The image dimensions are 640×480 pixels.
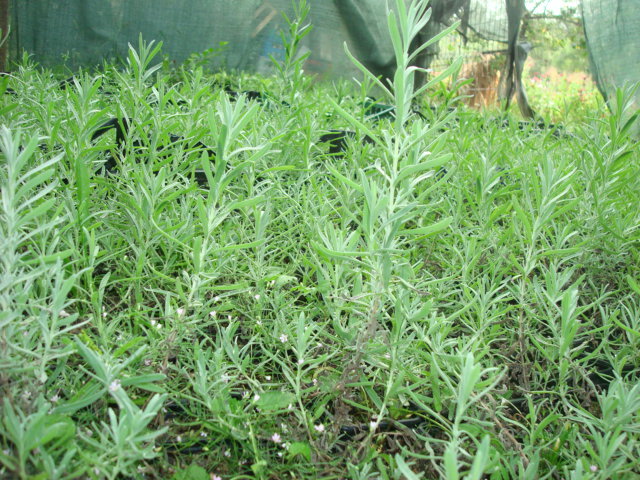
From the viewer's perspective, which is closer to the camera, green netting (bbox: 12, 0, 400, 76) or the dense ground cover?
the dense ground cover

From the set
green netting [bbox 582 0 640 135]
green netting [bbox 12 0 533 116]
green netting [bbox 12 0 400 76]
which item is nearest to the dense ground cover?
green netting [bbox 582 0 640 135]

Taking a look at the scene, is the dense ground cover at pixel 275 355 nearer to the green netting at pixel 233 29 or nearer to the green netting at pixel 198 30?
the green netting at pixel 233 29

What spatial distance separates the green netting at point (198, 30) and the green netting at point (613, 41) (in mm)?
2849

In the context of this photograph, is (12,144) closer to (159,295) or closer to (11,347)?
(11,347)

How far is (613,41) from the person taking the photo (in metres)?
4.14

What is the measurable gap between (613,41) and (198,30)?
424 centimetres

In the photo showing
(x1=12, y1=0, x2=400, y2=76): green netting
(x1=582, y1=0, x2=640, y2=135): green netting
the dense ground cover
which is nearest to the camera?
the dense ground cover

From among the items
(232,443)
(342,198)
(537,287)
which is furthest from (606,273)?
(232,443)

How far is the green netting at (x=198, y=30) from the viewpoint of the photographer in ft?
17.3

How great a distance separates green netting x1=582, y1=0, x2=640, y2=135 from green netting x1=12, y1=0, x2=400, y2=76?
285 cm

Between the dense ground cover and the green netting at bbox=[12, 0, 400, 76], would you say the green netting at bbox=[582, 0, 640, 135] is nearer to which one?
the green netting at bbox=[12, 0, 400, 76]

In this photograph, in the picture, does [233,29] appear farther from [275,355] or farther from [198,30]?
[275,355]

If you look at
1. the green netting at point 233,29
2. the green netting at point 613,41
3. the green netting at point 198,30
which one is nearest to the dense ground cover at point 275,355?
the green netting at point 613,41

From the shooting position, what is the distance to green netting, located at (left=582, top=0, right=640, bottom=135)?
156 inches
